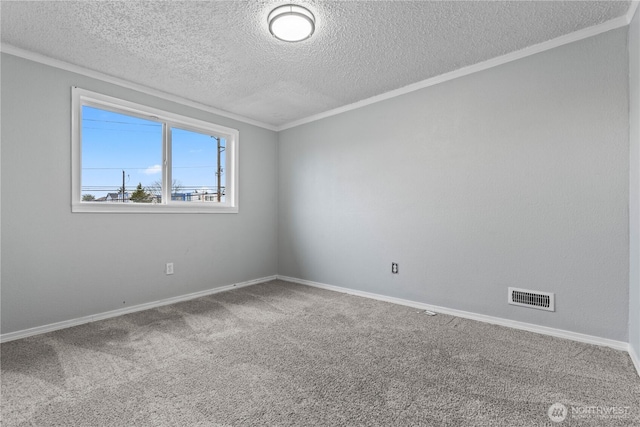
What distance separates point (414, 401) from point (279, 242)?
10.7 feet

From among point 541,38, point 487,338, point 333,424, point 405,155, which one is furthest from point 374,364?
point 541,38

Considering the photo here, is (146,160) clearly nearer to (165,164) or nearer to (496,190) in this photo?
(165,164)

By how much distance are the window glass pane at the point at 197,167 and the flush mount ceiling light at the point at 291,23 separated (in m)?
2.01

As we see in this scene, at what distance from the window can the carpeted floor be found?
1.24m

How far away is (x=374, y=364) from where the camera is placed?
6.40 feet

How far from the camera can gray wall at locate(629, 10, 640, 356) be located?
188cm

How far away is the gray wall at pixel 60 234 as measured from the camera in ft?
7.87

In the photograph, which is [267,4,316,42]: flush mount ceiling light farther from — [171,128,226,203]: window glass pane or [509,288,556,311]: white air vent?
[509,288,556,311]: white air vent

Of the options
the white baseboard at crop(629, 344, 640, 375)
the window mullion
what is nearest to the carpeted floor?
the white baseboard at crop(629, 344, 640, 375)

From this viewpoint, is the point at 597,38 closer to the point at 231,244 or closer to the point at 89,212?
the point at 231,244

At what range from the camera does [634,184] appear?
1.96m

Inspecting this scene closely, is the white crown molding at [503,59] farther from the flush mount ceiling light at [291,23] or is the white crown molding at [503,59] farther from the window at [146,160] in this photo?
the window at [146,160]

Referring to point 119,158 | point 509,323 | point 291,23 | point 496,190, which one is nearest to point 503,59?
point 496,190

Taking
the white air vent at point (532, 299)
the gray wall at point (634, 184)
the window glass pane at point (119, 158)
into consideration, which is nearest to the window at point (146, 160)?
the window glass pane at point (119, 158)
